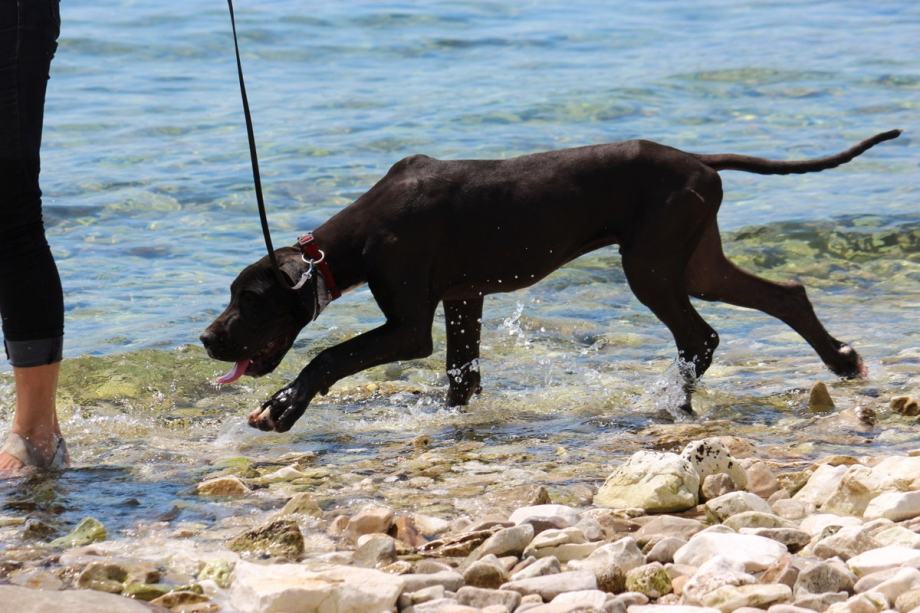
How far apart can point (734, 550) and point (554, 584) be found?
489mm

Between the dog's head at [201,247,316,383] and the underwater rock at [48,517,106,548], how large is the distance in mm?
1131

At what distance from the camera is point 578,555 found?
149 inches

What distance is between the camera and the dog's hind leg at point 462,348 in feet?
19.8

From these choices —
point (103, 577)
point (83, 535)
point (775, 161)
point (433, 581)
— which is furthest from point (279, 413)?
point (775, 161)

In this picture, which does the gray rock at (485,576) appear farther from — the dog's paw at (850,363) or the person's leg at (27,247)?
the dog's paw at (850,363)

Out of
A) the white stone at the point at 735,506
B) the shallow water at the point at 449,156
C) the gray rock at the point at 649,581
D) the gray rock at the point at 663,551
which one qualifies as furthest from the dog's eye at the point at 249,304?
the gray rock at the point at 649,581

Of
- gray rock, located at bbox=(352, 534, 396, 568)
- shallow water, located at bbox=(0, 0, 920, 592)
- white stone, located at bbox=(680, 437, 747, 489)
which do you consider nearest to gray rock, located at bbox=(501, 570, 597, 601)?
gray rock, located at bbox=(352, 534, 396, 568)

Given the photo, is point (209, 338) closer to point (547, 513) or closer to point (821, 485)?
point (547, 513)

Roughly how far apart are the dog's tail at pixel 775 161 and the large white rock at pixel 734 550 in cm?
251

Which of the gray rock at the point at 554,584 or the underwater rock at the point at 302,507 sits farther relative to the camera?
the underwater rock at the point at 302,507

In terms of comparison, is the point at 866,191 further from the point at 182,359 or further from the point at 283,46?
the point at 283,46

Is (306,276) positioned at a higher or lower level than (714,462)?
higher

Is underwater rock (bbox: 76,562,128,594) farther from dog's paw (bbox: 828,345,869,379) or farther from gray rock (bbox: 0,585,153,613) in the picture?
dog's paw (bbox: 828,345,869,379)

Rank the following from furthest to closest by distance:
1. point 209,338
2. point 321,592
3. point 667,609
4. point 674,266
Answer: point 674,266 → point 209,338 → point 321,592 → point 667,609
